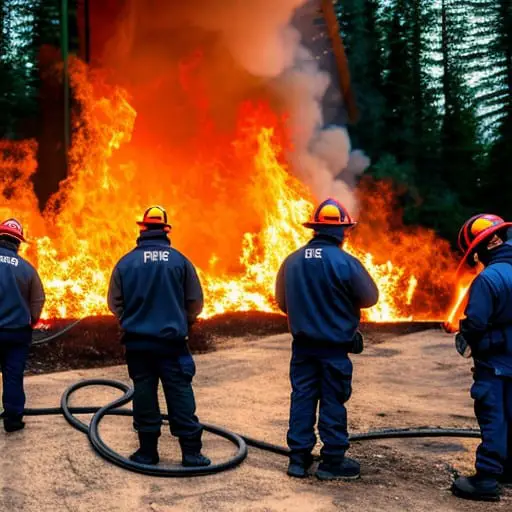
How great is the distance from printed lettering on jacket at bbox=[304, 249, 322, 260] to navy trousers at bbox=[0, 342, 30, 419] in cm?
269

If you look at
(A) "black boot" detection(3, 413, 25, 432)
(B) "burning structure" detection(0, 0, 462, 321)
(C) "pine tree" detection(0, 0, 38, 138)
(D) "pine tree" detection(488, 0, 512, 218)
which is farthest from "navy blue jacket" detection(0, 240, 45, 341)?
(D) "pine tree" detection(488, 0, 512, 218)

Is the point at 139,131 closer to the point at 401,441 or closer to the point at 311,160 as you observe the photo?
the point at 311,160

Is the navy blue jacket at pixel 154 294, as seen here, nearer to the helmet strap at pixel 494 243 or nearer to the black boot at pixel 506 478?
the helmet strap at pixel 494 243

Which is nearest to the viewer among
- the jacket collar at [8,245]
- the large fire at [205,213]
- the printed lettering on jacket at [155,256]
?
the printed lettering on jacket at [155,256]

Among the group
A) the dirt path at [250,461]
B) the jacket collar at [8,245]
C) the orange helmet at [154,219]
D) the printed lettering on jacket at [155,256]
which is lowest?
the dirt path at [250,461]

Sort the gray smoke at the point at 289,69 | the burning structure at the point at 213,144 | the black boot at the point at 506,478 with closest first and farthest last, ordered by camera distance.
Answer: the black boot at the point at 506,478 < the burning structure at the point at 213,144 < the gray smoke at the point at 289,69

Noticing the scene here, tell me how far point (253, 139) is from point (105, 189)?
4263 mm

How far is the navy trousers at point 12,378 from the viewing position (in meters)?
5.27

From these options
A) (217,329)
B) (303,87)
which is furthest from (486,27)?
(217,329)

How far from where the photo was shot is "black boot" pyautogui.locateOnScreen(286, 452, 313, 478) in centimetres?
424

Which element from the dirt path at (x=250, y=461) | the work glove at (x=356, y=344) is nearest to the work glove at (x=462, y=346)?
the work glove at (x=356, y=344)

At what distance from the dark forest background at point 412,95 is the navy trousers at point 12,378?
1052 centimetres

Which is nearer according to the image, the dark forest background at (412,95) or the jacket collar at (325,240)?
the jacket collar at (325,240)

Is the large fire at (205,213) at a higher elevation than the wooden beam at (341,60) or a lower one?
lower
